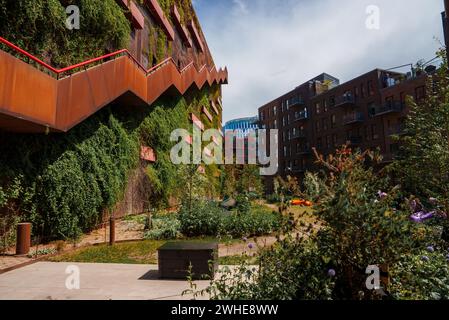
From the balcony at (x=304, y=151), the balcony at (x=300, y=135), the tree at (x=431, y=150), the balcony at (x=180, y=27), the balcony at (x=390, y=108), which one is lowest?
the tree at (x=431, y=150)

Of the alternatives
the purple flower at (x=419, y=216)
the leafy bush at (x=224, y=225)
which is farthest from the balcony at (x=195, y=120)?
the purple flower at (x=419, y=216)

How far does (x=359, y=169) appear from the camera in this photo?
4293 millimetres

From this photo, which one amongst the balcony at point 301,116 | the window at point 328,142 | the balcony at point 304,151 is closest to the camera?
the window at point 328,142

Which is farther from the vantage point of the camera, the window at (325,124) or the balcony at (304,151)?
the balcony at (304,151)

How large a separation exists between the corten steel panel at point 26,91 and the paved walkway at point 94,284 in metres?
3.59

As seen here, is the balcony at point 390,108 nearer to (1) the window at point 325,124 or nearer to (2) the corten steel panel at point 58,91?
(1) the window at point 325,124

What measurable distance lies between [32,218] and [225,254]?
5.78m

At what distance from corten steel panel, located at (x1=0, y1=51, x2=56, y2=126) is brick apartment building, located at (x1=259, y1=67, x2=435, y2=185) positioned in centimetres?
3371

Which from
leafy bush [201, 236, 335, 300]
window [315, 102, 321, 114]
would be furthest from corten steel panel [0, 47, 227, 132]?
window [315, 102, 321, 114]

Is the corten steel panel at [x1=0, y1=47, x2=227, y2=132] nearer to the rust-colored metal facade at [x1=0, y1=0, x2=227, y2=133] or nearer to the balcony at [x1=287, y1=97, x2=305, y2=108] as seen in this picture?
the rust-colored metal facade at [x1=0, y1=0, x2=227, y2=133]

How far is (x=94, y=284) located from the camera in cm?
574

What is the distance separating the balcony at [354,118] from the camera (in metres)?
44.2

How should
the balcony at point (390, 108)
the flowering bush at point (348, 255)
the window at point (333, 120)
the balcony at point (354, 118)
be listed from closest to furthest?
the flowering bush at point (348, 255) < the balcony at point (390, 108) < the balcony at point (354, 118) < the window at point (333, 120)

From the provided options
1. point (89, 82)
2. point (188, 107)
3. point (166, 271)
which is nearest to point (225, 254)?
point (166, 271)
